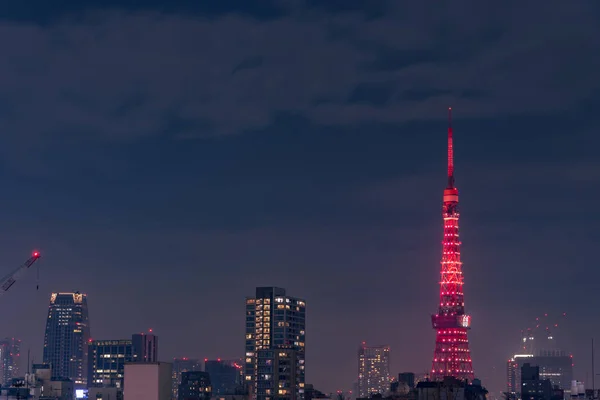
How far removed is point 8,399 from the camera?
7569 inches

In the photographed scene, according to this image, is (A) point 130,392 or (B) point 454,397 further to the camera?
(B) point 454,397

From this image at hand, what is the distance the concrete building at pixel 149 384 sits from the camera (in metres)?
130

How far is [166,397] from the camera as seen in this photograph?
13012 centimetres

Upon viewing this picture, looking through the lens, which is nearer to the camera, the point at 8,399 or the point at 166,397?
the point at 166,397

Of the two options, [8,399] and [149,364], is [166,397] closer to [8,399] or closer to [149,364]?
[149,364]

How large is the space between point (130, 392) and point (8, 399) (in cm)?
6975

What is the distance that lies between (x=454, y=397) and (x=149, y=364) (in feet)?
259

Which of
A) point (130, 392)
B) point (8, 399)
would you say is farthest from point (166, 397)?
point (8, 399)

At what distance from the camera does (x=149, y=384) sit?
130 metres

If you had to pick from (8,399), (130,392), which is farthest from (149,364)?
(8,399)

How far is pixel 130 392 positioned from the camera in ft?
427

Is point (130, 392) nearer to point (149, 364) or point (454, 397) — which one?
point (149, 364)

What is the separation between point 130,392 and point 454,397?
79802 mm

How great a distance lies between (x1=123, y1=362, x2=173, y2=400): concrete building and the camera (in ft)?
425
